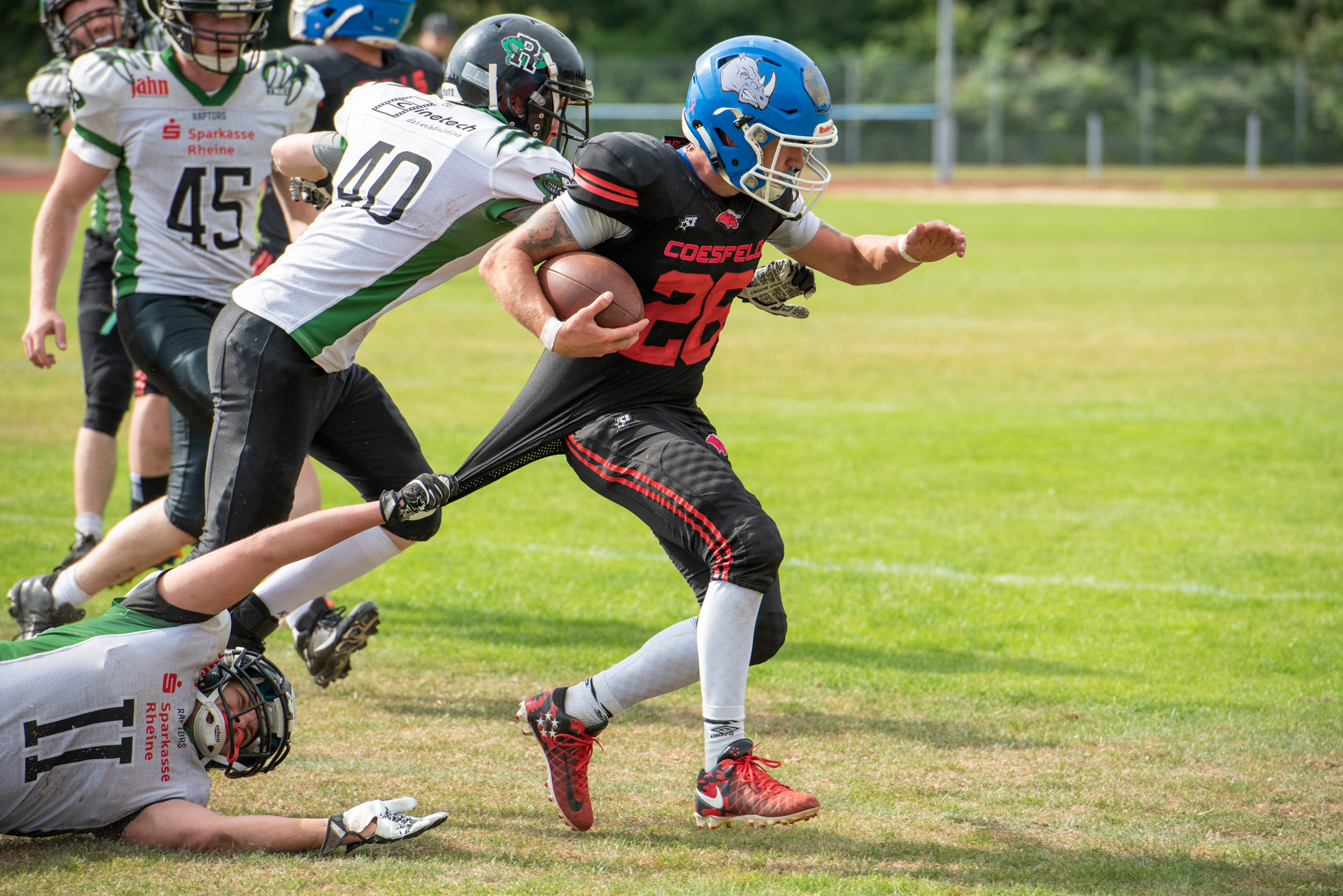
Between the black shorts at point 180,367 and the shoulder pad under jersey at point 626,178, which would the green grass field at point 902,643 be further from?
the shoulder pad under jersey at point 626,178

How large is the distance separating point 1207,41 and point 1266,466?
132 feet

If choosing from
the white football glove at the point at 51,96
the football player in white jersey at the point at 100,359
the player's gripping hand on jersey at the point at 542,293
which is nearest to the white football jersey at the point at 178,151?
the football player in white jersey at the point at 100,359

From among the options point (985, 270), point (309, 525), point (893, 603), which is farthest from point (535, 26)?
point (985, 270)

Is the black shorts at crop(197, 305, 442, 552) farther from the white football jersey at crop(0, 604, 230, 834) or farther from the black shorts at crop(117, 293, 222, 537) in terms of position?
the black shorts at crop(117, 293, 222, 537)

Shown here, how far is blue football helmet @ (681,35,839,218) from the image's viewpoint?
3.49 m

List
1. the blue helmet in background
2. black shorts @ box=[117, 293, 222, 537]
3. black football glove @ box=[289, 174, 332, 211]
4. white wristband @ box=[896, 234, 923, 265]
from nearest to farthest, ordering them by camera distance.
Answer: white wristband @ box=[896, 234, 923, 265]
black football glove @ box=[289, 174, 332, 211]
black shorts @ box=[117, 293, 222, 537]
the blue helmet in background

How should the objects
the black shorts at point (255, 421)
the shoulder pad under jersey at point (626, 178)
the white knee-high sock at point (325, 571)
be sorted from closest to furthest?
the shoulder pad under jersey at point (626, 178) < the black shorts at point (255, 421) < the white knee-high sock at point (325, 571)

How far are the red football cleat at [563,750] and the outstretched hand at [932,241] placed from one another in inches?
60.8

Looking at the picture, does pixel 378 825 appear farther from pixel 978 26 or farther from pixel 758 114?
pixel 978 26

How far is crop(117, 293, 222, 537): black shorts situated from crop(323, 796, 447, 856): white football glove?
61.5 inches

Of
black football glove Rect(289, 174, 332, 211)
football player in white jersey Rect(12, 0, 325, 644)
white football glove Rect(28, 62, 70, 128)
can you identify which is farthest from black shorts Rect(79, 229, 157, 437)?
black football glove Rect(289, 174, 332, 211)

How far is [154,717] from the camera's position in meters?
3.21

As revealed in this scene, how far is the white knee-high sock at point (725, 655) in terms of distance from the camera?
11.0 feet

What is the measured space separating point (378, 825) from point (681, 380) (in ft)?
4.46
